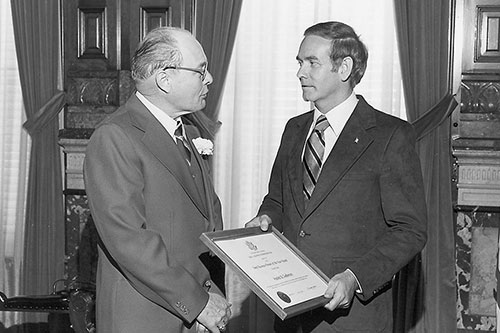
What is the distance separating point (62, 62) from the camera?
571 cm

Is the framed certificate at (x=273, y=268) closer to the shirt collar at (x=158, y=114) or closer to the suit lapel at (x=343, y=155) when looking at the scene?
the suit lapel at (x=343, y=155)

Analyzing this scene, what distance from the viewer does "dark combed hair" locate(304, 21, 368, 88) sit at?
3043mm

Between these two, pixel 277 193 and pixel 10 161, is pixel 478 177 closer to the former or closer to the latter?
pixel 277 193

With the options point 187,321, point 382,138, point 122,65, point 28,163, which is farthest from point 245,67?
point 187,321

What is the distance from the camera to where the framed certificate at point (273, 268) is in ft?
8.48

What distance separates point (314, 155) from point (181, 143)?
56 centimetres

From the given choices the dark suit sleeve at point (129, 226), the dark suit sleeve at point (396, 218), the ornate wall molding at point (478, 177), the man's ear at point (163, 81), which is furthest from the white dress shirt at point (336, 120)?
the ornate wall molding at point (478, 177)

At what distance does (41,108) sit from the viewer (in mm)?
5625

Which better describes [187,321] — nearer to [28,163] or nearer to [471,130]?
[471,130]

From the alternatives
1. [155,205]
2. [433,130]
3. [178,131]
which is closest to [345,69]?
[178,131]

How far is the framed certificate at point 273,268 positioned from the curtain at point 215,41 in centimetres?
249

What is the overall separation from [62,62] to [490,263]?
136 inches

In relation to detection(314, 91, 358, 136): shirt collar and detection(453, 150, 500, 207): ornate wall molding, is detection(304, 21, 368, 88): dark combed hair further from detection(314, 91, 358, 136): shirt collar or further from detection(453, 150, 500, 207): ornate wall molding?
detection(453, 150, 500, 207): ornate wall molding

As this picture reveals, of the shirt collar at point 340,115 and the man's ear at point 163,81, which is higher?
the man's ear at point 163,81
